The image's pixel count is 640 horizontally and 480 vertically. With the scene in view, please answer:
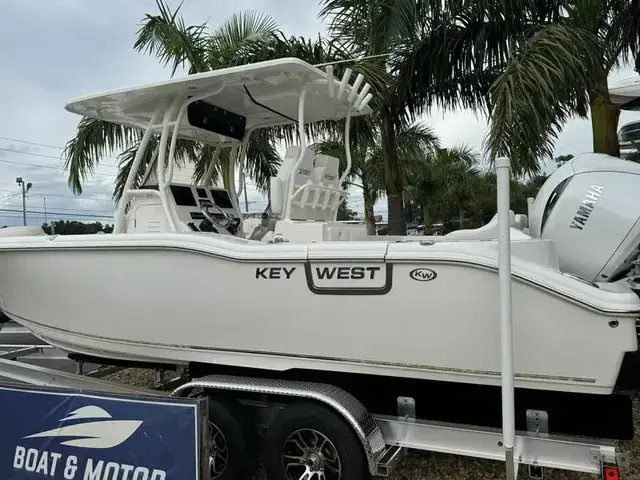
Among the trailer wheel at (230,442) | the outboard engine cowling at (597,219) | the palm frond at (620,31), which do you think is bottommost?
the trailer wheel at (230,442)

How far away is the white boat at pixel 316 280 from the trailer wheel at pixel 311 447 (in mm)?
269

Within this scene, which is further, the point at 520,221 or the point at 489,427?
the point at 520,221

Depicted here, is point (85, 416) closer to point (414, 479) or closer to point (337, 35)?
point (414, 479)

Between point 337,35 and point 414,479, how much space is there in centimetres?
571

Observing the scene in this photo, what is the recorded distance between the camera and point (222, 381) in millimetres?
3385

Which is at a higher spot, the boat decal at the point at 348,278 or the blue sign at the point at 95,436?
the boat decal at the point at 348,278

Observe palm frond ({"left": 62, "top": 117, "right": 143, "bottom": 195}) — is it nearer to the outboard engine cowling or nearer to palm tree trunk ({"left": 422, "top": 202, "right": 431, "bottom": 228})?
the outboard engine cowling

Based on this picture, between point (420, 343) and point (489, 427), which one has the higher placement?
point (420, 343)

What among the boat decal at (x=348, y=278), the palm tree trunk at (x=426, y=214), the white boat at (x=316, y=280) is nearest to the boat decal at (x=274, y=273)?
the white boat at (x=316, y=280)

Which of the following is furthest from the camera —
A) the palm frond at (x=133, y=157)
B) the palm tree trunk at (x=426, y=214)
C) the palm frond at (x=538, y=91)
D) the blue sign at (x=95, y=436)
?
the palm tree trunk at (x=426, y=214)

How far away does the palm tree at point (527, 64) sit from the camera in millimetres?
4938

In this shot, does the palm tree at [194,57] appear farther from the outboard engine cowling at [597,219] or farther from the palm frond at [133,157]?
the outboard engine cowling at [597,219]

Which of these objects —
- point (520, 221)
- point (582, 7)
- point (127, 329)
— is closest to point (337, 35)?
point (582, 7)

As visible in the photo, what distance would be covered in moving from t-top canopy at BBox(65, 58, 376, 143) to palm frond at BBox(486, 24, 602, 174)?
130 cm
